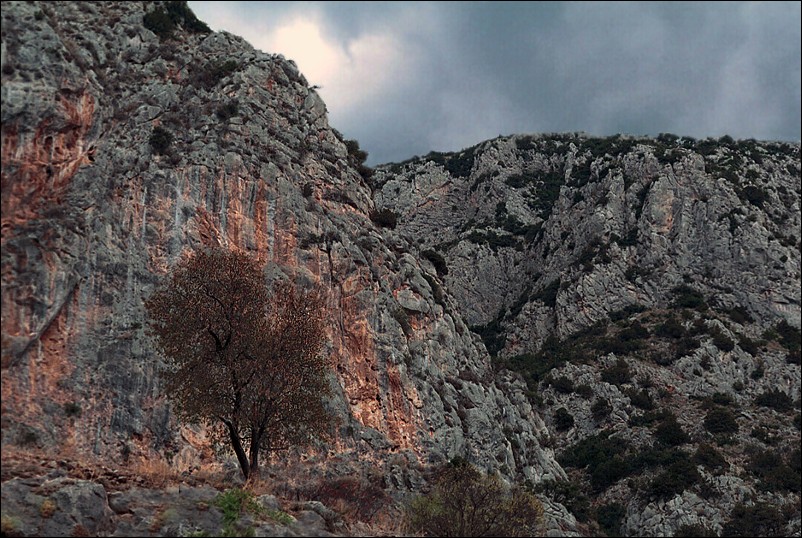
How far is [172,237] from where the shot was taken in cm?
4069

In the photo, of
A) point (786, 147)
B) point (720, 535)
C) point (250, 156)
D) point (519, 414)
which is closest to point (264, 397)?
point (250, 156)

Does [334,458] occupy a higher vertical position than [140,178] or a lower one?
lower

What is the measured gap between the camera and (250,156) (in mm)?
46312

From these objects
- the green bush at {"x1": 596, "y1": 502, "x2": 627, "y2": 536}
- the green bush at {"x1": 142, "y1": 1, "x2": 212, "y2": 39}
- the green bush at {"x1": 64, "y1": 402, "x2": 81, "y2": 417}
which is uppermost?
the green bush at {"x1": 142, "y1": 1, "x2": 212, "y2": 39}

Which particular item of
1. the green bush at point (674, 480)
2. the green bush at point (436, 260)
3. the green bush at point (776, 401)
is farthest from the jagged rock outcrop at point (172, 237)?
the green bush at point (776, 401)

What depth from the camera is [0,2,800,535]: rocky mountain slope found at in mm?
33469

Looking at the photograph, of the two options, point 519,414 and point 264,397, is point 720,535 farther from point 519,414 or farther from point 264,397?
point 264,397

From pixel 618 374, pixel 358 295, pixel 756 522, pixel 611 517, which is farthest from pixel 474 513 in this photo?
pixel 618 374

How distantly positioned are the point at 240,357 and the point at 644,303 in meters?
71.8

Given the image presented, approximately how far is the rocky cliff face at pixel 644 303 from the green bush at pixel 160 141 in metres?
28.3

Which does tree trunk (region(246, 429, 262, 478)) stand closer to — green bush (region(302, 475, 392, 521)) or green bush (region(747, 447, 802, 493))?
green bush (region(302, 475, 392, 521))

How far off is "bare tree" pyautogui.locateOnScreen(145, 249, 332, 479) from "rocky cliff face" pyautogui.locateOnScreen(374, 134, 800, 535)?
117 feet

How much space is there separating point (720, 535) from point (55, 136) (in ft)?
174

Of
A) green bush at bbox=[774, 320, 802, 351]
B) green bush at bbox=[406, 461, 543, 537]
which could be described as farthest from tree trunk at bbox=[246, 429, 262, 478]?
green bush at bbox=[774, 320, 802, 351]
